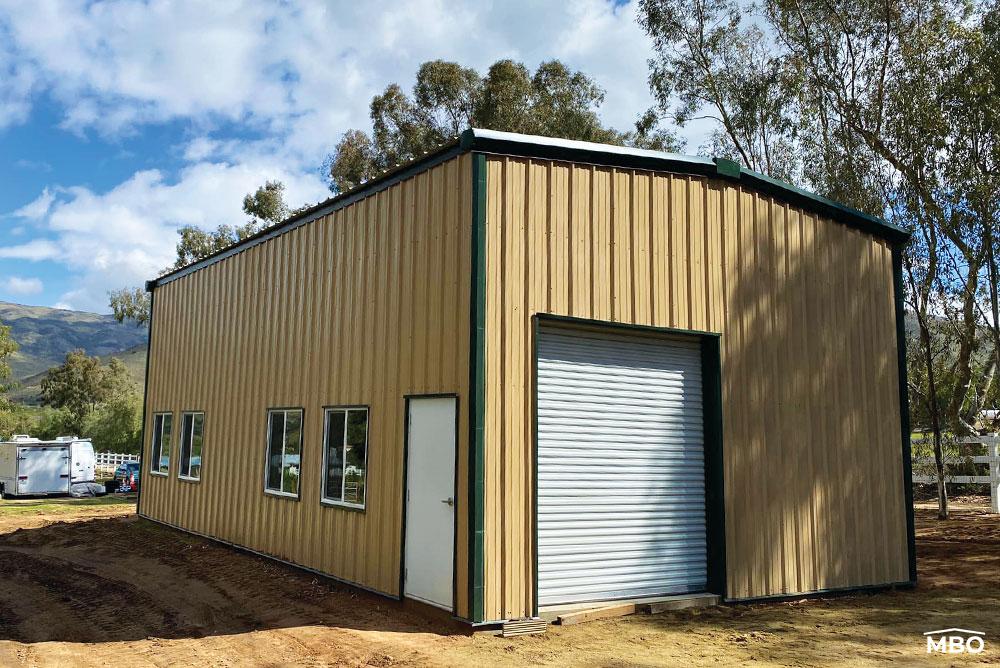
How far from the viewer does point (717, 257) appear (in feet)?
31.8

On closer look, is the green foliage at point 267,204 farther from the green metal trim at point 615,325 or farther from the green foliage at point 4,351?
the green metal trim at point 615,325

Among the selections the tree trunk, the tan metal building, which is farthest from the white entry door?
the tree trunk

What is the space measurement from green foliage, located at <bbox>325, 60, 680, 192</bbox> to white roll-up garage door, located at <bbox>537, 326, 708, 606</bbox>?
21590 mm

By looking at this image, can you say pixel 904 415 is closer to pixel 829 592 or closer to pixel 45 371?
pixel 829 592

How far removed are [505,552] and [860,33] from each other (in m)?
19.2

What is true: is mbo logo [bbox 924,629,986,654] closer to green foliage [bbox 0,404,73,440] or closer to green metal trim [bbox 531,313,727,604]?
green metal trim [bbox 531,313,727,604]

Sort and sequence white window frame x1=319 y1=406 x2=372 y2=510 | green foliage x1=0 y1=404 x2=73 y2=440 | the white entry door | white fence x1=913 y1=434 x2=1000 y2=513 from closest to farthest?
the white entry door
white window frame x1=319 y1=406 x2=372 y2=510
white fence x1=913 y1=434 x2=1000 y2=513
green foliage x1=0 y1=404 x2=73 y2=440

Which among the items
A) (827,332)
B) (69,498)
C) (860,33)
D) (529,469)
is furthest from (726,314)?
(69,498)

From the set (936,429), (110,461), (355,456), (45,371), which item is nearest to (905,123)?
(936,429)

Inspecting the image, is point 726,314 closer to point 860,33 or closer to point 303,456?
point 303,456

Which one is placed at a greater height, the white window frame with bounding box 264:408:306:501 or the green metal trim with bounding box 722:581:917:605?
the white window frame with bounding box 264:408:306:501

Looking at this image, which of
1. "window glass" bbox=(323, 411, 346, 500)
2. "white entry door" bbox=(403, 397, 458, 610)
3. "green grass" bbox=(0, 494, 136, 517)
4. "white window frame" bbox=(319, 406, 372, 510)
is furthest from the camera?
"green grass" bbox=(0, 494, 136, 517)

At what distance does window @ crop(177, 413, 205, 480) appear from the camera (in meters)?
14.8

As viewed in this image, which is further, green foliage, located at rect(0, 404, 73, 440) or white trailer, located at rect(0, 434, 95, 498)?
green foliage, located at rect(0, 404, 73, 440)
